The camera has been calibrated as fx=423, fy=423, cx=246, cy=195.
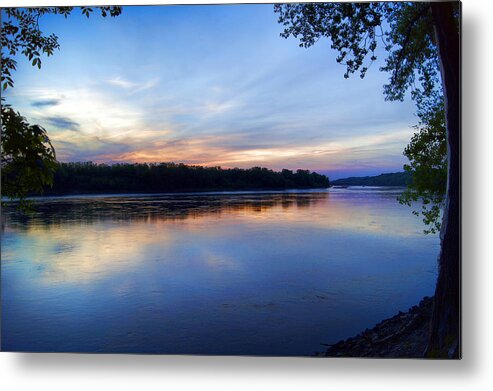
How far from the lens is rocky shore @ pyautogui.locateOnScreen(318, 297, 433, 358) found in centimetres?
264

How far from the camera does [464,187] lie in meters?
2.54

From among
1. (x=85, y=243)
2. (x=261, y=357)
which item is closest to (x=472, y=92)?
(x=261, y=357)

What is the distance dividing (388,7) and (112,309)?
8.85ft

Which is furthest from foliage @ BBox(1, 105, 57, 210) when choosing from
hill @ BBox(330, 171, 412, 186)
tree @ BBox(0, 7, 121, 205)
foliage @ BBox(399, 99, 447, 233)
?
foliage @ BBox(399, 99, 447, 233)

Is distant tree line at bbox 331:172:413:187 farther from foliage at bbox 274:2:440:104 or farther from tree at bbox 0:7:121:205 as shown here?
tree at bbox 0:7:121:205

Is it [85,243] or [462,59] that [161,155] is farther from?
[462,59]

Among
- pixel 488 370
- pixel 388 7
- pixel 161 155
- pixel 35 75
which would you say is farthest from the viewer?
pixel 161 155

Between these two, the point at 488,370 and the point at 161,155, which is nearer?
the point at 488,370

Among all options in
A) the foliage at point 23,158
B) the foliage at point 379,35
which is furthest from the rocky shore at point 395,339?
the foliage at point 23,158

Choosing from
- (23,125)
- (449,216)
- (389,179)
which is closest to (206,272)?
(389,179)

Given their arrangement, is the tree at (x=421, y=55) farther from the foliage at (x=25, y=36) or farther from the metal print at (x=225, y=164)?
the foliage at (x=25, y=36)

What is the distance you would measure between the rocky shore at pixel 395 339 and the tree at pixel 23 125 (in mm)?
2148

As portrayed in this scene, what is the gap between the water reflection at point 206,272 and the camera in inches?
110

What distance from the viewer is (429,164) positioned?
9.09 ft
